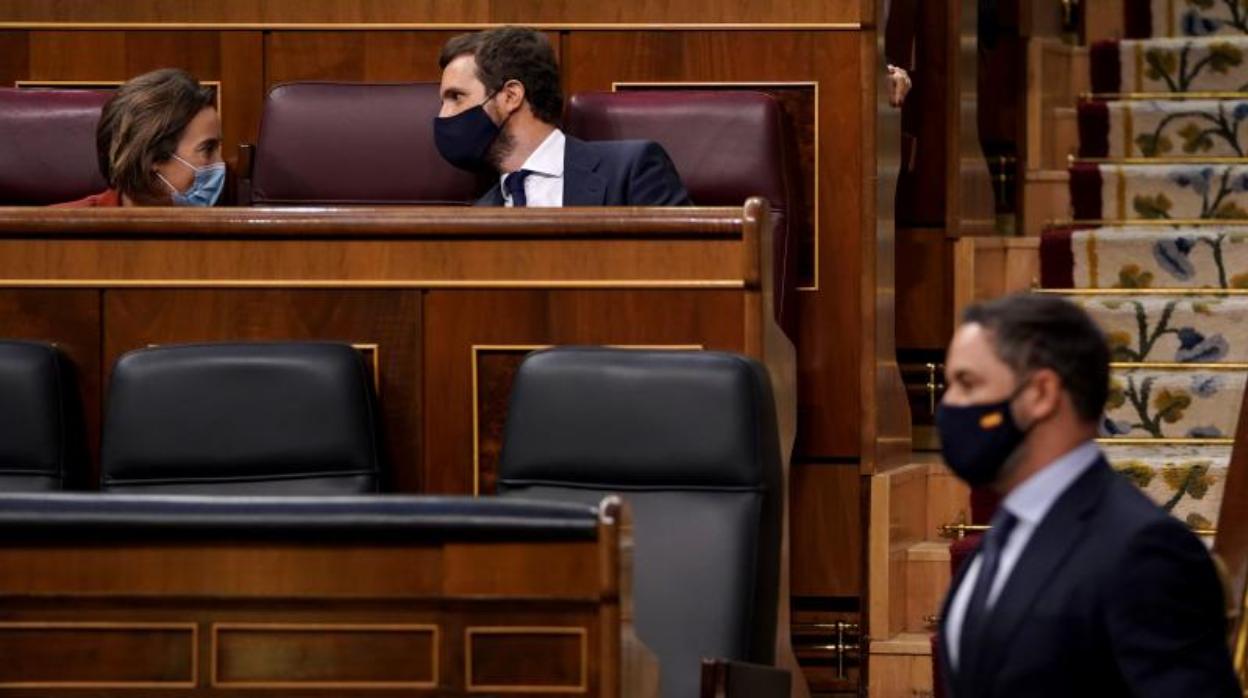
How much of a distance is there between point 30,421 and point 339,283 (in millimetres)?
263

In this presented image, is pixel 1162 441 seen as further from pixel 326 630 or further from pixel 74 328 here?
pixel 326 630

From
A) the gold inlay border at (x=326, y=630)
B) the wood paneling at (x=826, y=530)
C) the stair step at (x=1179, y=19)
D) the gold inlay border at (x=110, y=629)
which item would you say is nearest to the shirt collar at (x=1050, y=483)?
the gold inlay border at (x=326, y=630)

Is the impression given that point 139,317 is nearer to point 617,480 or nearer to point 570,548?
point 617,480

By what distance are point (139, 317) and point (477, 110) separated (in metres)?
0.43

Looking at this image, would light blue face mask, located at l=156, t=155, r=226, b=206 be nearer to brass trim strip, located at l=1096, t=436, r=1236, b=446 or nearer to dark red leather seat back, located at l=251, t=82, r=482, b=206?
dark red leather seat back, located at l=251, t=82, r=482, b=206

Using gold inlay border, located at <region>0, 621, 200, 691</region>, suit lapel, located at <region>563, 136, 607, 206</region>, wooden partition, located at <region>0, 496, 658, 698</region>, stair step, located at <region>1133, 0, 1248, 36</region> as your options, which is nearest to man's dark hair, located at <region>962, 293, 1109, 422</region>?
wooden partition, located at <region>0, 496, 658, 698</region>

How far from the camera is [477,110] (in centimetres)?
221

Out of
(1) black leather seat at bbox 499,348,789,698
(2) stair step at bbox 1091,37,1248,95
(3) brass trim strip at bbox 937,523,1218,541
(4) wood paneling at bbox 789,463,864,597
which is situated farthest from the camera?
(2) stair step at bbox 1091,37,1248,95

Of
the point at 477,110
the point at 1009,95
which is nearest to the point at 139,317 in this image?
the point at 477,110

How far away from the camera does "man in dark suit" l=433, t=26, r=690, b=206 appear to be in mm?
2189

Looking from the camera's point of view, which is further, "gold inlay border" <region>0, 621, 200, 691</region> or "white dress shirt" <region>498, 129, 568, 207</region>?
"white dress shirt" <region>498, 129, 568, 207</region>

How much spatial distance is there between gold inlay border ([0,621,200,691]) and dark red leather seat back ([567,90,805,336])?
896 millimetres

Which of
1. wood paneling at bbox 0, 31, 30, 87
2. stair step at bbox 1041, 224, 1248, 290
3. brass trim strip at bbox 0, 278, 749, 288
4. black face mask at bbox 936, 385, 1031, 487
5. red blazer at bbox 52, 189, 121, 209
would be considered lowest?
black face mask at bbox 936, 385, 1031, 487

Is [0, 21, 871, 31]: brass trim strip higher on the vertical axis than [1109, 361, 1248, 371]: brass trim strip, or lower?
higher
